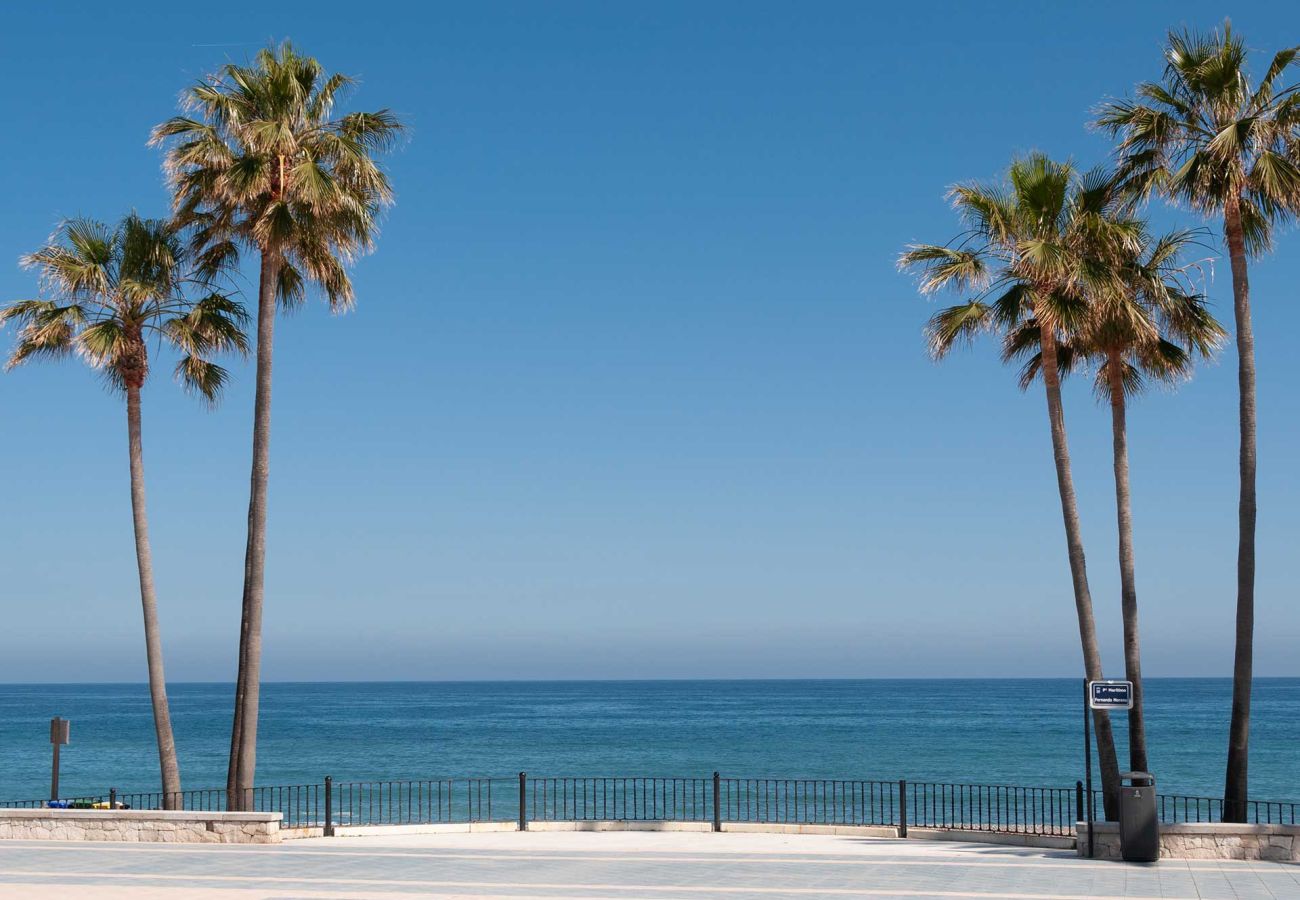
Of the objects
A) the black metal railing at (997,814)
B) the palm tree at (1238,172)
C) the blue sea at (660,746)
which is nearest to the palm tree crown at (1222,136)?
the palm tree at (1238,172)

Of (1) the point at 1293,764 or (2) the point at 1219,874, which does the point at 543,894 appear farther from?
(1) the point at 1293,764

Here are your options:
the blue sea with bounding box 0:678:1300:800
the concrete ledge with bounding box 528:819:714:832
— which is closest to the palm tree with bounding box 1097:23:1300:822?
the concrete ledge with bounding box 528:819:714:832

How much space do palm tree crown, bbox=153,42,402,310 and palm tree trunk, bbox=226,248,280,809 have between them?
0.80 meters

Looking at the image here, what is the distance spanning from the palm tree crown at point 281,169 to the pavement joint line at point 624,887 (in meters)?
11.3

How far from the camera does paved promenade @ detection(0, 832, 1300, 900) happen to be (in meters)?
16.2

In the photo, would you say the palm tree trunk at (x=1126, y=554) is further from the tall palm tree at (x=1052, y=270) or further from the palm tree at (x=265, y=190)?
the palm tree at (x=265, y=190)

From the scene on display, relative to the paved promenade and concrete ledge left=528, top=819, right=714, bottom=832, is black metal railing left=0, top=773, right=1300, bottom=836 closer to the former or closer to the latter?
concrete ledge left=528, top=819, right=714, bottom=832

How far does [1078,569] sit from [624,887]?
961 cm

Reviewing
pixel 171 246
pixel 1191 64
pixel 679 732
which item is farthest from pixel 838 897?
pixel 679 732

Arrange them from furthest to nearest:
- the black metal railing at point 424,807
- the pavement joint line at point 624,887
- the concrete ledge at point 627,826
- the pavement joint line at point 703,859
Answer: the black metal railing at point 424,807 < the concrete ledge at point 627,826 < the pavement joint line at point 703,859 < the pavement joint line at point 624,887

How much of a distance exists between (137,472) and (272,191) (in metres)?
5.76

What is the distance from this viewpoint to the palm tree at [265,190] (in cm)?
2350

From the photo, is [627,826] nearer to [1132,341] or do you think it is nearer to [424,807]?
[1132,341]

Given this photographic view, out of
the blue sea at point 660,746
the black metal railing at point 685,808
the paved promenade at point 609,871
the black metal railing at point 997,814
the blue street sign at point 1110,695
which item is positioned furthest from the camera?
the blue sea at point 660,746
